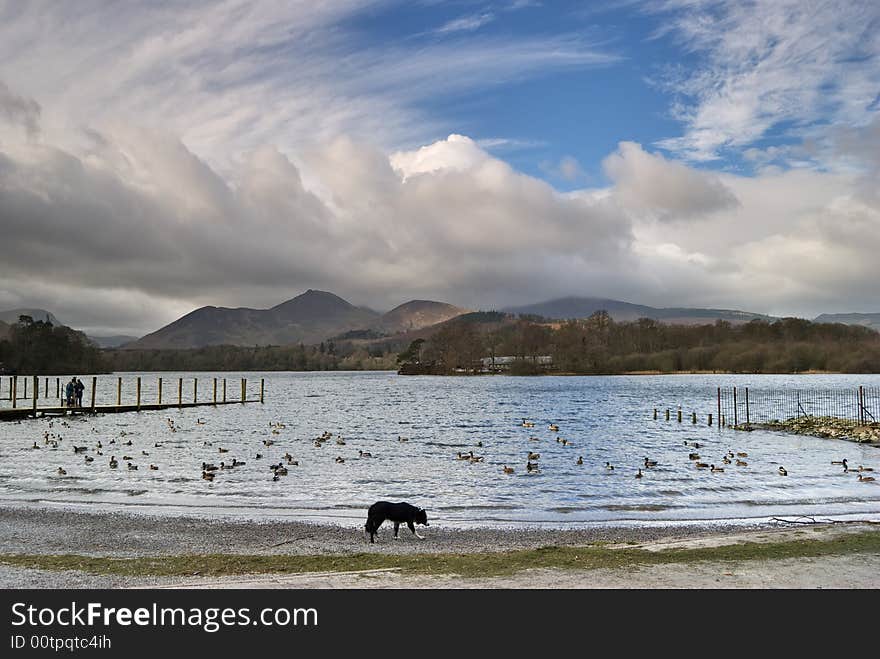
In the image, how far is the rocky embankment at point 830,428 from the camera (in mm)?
52531

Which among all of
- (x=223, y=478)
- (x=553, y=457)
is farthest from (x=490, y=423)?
(x=223, y=478)

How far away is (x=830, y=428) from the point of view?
191 ft

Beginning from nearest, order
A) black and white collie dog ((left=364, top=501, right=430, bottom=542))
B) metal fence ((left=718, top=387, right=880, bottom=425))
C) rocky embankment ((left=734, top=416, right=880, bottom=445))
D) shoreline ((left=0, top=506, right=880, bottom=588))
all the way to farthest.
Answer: shoreline ((left=0, top=506, right=880, bottom=588))
black and white collie dog ((left=364, top=501, right=430, bottom=542))
rocky embankment ((left=734, top=416, right=880, bottom=445))
metal fence ((left=718, top=387, right=880, bottom=425))

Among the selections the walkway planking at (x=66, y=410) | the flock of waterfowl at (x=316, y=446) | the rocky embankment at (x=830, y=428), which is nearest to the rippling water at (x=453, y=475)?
the flock of waterfowl at (x=316, y=446)

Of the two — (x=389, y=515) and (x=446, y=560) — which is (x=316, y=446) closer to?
(x=389, y=515)

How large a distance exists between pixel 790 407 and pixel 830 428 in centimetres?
3787

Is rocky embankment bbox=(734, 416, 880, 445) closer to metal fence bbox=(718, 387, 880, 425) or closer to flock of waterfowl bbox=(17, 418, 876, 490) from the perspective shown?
metal fence bbox=(718, 387, 880, 425)

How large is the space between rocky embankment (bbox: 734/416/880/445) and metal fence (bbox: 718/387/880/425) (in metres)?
1.94

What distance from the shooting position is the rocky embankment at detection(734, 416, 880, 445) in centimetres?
5253

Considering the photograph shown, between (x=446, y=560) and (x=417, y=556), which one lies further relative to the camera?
(x=417, y=556)

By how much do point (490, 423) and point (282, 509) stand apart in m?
48.6

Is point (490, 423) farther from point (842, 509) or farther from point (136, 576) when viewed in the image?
point (136, 576)

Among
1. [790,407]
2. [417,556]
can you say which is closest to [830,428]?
[790,407]

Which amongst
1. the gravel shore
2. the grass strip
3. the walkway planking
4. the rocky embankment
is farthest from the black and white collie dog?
the walkway planking
